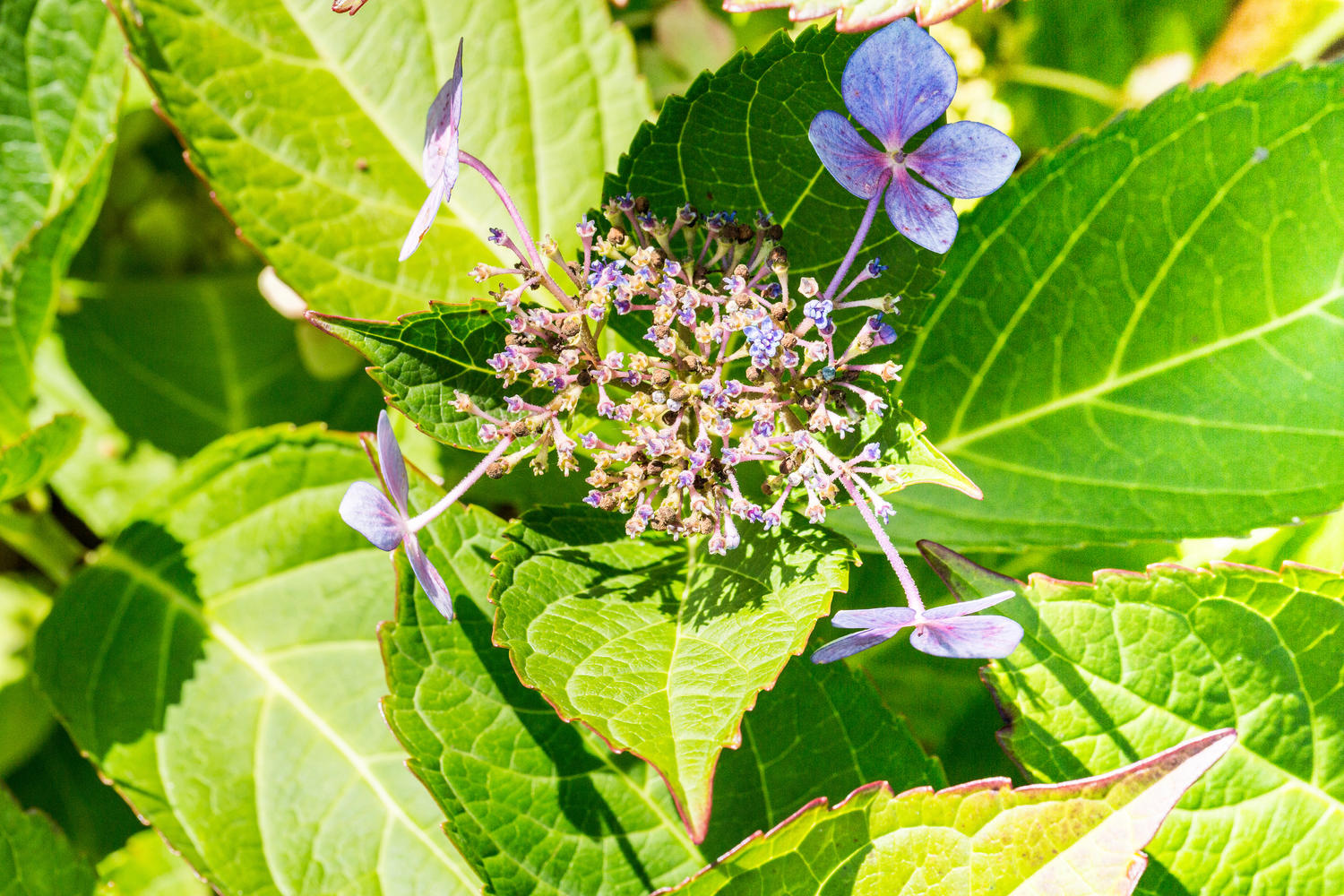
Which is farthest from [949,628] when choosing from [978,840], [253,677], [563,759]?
[253,677]

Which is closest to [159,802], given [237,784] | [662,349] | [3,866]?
[237,784]

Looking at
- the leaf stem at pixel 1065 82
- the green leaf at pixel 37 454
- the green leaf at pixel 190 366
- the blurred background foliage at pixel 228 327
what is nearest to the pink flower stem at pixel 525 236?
the blurred background foliage at pixel 228 327

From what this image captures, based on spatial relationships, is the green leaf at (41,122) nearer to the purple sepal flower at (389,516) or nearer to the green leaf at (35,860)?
the green leaf at (35,860)

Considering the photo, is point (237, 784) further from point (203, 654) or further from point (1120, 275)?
point (1120, 275)

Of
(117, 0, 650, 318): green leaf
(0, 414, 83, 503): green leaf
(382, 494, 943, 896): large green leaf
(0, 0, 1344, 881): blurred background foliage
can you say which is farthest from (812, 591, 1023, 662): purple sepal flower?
(0, 414, 83, 503): green leaf

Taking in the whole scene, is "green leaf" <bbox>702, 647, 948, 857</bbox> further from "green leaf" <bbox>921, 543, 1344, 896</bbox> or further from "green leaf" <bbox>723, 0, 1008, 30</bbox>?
"green leaf" <bbox>723, 0, 1008, 30</bbox>

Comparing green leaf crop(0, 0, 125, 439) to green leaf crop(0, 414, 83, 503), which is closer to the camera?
green leaf crop(0, 414, 83, 503)
